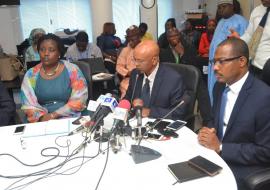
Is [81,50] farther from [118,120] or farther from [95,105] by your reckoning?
[118,120]

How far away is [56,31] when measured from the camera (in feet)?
22.4

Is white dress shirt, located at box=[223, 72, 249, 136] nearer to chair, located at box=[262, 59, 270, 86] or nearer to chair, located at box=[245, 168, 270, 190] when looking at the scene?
chair, located at box=[262, 59, 270, 86]

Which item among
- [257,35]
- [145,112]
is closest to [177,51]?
[257,35]

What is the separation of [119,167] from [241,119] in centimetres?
71

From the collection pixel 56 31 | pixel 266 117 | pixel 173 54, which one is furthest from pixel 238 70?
pixel 56 31

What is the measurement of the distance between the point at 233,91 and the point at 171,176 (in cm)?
68

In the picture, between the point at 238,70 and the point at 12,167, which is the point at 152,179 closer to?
the point at 12,167

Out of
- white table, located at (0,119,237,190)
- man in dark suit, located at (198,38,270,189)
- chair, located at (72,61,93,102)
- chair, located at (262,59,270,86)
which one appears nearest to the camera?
white table, located at (0,119,237,190)

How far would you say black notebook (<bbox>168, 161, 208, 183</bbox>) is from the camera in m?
1.26

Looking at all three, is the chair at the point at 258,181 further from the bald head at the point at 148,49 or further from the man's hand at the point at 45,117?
the man's hand at the point at 45,117

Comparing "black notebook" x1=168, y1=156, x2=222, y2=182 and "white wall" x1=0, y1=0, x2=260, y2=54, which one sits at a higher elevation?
"white wall" x1=0, y1=0, x2=260, y2=54

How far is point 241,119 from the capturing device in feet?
5.24

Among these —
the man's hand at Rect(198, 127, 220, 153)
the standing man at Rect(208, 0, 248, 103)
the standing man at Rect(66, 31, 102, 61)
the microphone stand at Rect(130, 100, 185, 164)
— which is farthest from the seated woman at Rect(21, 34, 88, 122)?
the standing man at Rect(66, 31, 102, 61)

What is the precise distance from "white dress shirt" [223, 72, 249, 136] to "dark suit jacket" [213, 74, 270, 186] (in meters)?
0.04
